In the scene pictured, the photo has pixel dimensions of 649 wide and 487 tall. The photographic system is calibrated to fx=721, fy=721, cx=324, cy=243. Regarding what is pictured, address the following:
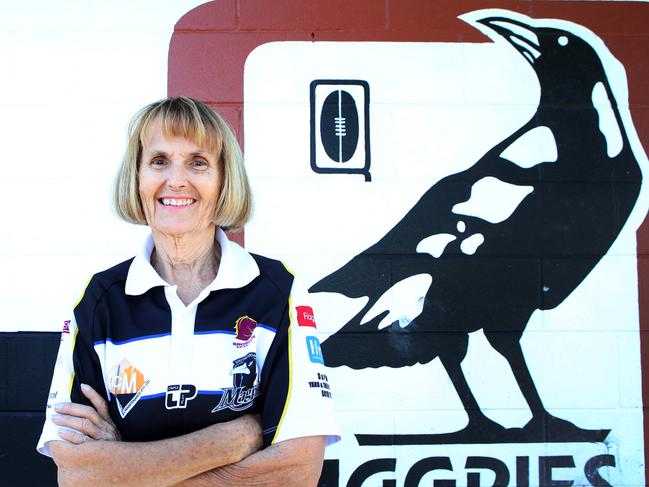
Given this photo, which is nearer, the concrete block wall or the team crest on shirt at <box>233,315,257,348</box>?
the team crest on shirt at <box>233,315,257,348</box>

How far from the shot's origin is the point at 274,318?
5.10 feet

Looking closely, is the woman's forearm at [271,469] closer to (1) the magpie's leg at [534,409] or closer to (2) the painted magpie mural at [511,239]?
(2) the painted magpie mural at [511,239]

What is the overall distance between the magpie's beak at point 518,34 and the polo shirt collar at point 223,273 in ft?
5.20

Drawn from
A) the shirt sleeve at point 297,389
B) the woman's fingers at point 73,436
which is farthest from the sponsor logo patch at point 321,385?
the woman's fingers at point 73,436

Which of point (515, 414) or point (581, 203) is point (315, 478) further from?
point (581, 203)

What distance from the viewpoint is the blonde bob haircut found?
5.29 ft

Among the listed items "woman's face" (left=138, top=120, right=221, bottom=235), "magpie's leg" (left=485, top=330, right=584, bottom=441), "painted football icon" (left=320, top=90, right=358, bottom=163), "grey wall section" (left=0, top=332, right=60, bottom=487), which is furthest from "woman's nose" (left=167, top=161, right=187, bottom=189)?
"magpie's leg" (left=485, top=330, right=584, bottom=441)

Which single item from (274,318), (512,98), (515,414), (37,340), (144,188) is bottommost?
(515,414)

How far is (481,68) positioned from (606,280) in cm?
92

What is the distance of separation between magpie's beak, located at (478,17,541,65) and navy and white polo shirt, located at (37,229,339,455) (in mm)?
1619

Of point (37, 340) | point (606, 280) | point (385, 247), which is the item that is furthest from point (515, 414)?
point (37, 340)

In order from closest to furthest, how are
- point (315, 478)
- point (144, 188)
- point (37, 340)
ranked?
1. point (315, 478)
2. point (144, 188)
3. point (37, 340)

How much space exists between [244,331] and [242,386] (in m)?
0.12

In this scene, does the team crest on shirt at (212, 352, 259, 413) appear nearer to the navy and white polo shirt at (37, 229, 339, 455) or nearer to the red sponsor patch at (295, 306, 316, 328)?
the navy and white polo shirt at (37, 229, 339, 455)
